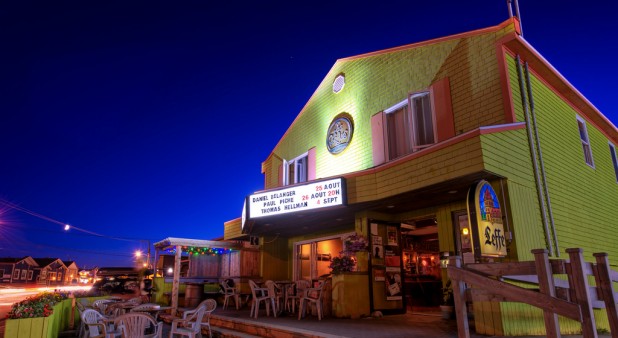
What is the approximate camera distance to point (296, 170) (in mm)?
15156

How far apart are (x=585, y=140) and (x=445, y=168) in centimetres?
731

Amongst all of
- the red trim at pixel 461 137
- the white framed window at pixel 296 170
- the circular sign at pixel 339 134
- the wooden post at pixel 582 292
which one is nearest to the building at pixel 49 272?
the white framed window at pixel 296 170

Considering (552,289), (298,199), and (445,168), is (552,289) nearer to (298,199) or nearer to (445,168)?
(445,168)

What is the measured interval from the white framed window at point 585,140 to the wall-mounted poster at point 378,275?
23.0ft

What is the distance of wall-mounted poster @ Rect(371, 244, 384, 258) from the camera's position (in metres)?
10.1

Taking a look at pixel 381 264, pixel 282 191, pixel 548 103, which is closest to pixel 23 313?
pixel 282 191

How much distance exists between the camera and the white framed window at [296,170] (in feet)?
48.4

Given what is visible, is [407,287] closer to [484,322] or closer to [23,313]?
[484,322]

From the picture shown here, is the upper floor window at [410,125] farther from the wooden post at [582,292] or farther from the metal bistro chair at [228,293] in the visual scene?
the metal bistro chair at [228,293]

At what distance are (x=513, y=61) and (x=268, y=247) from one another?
33.4 ft

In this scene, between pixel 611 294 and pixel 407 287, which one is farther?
pixel 407 287

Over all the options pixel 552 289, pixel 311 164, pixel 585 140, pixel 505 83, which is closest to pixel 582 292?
pixel 552 289

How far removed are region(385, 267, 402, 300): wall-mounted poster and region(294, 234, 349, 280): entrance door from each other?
391 centimetres

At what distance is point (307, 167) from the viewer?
572 inches
